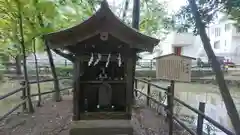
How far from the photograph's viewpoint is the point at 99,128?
4.44 metres

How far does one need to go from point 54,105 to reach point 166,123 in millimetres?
4078

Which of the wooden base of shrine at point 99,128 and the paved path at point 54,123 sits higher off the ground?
the wooden base of shrine at point 99,128

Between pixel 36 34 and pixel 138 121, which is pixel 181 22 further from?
pixel 36 34

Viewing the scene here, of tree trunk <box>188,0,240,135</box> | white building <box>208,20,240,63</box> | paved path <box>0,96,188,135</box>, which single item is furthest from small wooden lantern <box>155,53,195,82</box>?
white building <box>208,20,240,63</box>

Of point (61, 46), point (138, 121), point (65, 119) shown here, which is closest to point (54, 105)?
point (65, 119)

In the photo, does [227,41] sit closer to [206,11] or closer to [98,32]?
[206,11]

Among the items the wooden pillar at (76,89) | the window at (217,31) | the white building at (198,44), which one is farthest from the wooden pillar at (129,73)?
the window at (217,31)

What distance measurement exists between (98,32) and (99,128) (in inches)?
69.9

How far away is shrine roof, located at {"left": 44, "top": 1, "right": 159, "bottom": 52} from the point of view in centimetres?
394

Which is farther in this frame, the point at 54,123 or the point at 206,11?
the point at 54,123

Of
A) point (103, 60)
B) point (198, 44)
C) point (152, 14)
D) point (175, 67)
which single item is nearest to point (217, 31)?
point (198, 44)

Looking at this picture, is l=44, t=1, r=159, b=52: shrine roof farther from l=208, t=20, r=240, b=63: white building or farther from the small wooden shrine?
l=208, t=20, r=240, b=63: white building

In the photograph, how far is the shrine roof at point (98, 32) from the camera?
12.9 feet

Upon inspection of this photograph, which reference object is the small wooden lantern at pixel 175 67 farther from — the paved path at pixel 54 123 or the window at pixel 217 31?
the window at pixel 217 31
